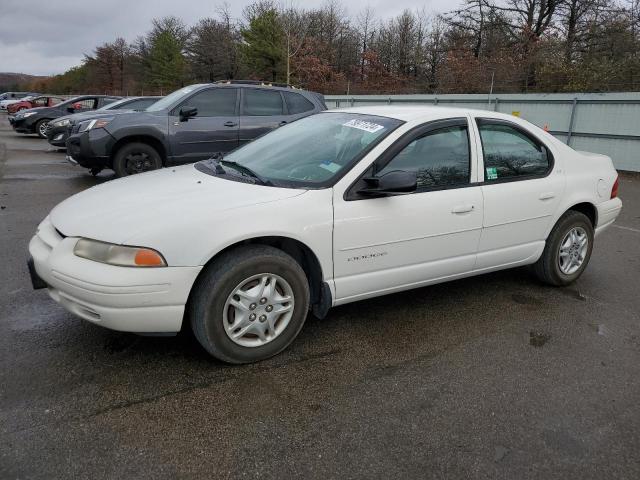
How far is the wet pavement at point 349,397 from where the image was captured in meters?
2.19

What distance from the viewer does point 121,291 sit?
2.57 meters

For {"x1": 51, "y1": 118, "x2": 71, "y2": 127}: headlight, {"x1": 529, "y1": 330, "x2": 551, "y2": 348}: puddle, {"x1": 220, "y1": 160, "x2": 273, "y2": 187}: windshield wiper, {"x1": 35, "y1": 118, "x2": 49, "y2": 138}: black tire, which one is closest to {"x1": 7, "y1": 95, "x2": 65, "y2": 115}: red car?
{"x1": 35, "y1": 118, "x2": 49, "y2": 138}: black tire

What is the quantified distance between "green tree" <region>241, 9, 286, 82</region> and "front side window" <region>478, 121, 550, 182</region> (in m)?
37.2

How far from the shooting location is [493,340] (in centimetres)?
339

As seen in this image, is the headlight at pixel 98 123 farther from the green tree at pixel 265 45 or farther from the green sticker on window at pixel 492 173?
the green tree at pixel 265 45

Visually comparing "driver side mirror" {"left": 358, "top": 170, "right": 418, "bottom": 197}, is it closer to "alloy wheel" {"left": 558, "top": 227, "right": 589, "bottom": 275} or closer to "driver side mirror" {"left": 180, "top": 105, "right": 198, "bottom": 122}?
"alloy wheel" {"left": 558, "top": 227, "right": 589, "bottom": 275}

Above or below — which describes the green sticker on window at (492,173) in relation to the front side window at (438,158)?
below

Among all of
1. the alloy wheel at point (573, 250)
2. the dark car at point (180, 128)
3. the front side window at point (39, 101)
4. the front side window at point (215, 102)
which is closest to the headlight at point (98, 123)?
the dark car at point (180, 128)

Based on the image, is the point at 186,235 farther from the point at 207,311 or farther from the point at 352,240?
the point at 352,240

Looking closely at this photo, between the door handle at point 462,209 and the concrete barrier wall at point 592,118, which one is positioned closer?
the door handle at point 462,209

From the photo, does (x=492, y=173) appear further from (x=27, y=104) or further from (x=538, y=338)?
(x=27, y=104)

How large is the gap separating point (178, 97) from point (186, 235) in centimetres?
649

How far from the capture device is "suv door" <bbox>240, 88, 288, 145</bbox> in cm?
862

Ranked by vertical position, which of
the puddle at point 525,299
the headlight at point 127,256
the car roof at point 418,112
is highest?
the car roof at point 418,112
